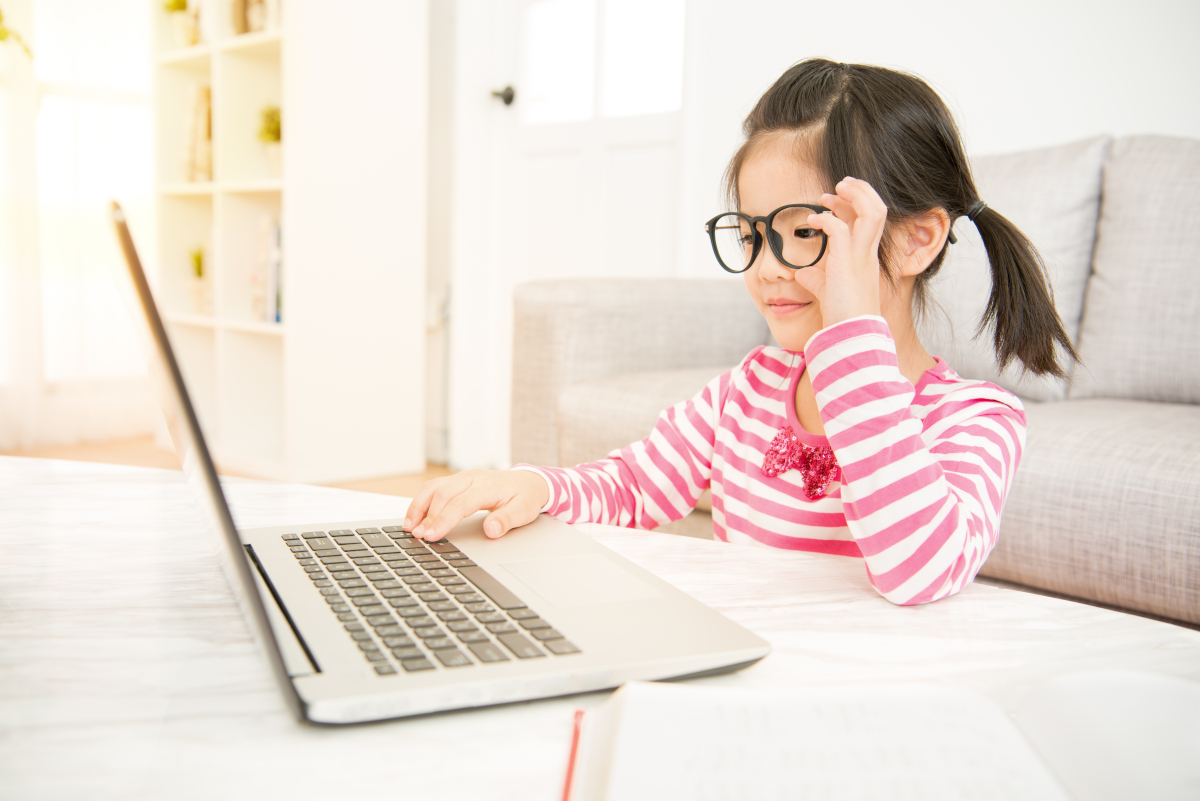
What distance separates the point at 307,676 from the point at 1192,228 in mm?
1538

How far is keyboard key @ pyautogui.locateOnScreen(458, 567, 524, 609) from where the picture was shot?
0.43 m

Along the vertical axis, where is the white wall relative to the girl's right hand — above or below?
above

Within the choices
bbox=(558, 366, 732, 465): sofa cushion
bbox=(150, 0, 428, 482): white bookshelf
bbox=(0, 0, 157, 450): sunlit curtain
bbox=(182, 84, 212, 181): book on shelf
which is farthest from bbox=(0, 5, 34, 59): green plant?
bbox=(558, 366, 732, 465): sofa cushion

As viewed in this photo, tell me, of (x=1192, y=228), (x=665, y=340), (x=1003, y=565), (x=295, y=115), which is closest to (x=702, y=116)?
(x=665, y=340)

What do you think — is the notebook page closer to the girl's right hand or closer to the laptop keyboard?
the laptop keyboard

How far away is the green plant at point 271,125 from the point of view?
254cm

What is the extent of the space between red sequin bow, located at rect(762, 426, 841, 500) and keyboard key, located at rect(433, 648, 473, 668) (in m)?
0.50

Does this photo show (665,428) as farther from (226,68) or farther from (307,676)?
(226,68)

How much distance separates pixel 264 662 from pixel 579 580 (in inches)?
6.5

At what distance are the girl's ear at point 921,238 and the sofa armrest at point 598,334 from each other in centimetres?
90

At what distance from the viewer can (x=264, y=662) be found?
15.0 inches

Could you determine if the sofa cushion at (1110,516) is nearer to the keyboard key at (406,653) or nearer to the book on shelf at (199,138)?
the keyboard key at (406,653)

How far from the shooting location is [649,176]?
2.52m

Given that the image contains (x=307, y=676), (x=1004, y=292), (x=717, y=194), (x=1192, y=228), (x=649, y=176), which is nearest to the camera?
(x=307, y=676)
